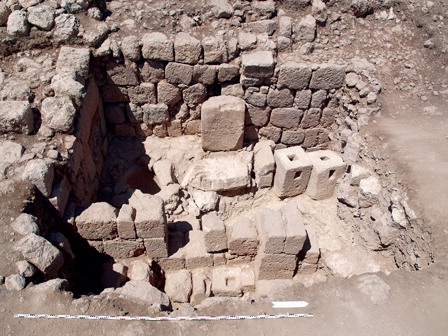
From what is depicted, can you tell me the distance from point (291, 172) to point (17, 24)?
5712 mm

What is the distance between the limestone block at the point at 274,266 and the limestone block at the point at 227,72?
3.52 m

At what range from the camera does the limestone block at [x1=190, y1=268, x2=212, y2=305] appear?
5.60m

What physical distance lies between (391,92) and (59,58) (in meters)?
6.52

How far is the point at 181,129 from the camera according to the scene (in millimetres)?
7910

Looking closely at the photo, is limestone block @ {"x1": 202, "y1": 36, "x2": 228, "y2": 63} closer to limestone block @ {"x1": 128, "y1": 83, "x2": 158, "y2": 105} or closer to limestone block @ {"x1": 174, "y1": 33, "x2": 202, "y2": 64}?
limestone block @ {"x1": 174, "y1": 33, "x2": 202, "y2": 64}

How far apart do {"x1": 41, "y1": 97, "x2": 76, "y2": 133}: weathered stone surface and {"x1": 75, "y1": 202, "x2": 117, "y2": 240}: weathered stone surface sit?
1324mm

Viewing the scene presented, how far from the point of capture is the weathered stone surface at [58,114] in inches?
212

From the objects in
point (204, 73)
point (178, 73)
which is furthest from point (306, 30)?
point (178, 73)

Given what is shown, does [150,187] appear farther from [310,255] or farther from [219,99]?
[310,255]

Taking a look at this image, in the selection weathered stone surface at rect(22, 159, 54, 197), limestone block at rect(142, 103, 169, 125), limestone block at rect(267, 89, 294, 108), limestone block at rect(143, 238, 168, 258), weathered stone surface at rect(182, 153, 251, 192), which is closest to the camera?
weathered stone surface at rect(22, 159, 54, 197)

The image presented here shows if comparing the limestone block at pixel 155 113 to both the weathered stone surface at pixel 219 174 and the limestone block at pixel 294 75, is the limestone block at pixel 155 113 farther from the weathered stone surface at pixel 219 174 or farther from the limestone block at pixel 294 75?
the limestone block at pixel 294 75

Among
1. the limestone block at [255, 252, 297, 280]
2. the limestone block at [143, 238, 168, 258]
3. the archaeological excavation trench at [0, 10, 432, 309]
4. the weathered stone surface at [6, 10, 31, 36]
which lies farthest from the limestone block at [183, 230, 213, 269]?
the weathered stone surface at [6, 10, 31, 36]

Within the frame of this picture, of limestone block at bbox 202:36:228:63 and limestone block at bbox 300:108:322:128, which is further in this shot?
limestone block at bbox 300:108:322:128

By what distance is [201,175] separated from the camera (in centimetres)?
700
